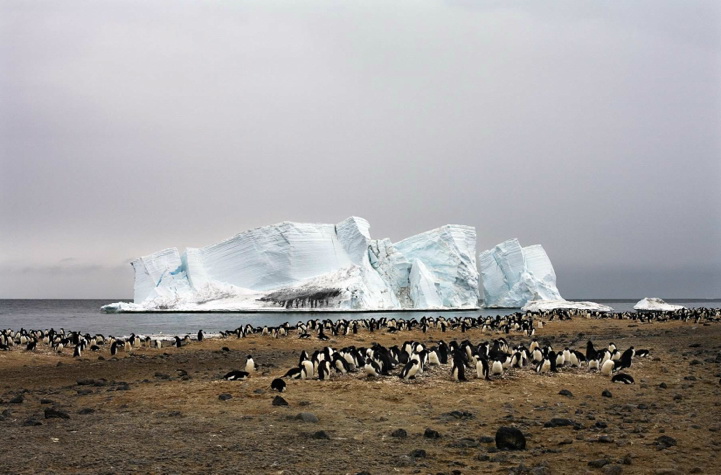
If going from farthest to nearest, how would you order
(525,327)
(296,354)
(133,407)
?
1. (525,327)
2. (296,354)
3. (133,407)

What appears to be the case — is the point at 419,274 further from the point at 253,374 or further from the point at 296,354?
the point at 253,374

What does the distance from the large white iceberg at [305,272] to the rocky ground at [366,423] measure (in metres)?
43.6

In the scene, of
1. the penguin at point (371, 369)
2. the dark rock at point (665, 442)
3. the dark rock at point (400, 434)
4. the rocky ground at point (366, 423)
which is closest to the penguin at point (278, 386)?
the rocky ground at point (366, 423)

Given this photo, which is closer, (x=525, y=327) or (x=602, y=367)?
(x=602, y=367)

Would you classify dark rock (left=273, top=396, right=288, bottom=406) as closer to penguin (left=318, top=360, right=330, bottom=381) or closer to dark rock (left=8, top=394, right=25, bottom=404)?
penguin (left=318, top=360, right=330, bottom=381)

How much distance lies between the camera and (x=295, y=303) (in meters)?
57.5

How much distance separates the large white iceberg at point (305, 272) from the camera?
57031 mm

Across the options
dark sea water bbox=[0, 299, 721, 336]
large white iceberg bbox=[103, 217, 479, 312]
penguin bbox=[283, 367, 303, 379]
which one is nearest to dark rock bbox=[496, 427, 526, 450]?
penguin bbox=[283, 367, 303, 379]

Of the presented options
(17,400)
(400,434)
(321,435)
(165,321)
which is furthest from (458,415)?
(165,321)

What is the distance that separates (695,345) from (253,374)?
12.8m

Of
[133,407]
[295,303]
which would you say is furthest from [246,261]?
[133,407]

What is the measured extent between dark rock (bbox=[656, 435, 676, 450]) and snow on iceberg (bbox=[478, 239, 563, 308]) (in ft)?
189

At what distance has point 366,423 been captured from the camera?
7.95 meters

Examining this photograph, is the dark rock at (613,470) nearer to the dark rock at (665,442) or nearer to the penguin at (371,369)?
the dark rock at (665,442)
